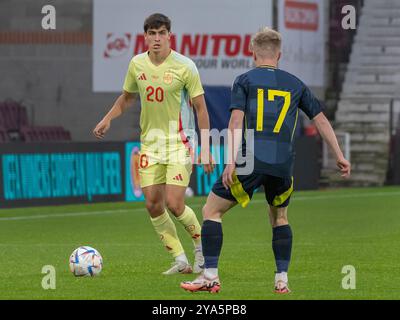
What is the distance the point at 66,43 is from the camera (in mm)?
31094

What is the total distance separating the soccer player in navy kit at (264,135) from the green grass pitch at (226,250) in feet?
1.63

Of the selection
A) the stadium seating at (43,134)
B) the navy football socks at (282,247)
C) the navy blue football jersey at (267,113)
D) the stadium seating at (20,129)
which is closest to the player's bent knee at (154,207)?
the navy football socks at (282,247)

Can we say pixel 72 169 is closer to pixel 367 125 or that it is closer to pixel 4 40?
pixel 4 40

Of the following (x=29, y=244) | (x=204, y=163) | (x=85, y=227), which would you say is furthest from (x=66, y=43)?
(x=204, y=163)

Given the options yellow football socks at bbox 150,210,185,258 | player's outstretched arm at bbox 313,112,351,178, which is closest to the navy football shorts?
player's outstretched arm at bbox 313,112,351,178

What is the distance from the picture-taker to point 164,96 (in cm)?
1198

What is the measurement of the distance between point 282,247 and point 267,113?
108 cm

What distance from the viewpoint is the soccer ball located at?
38.8 ft

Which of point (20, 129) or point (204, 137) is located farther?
point (20, 129)

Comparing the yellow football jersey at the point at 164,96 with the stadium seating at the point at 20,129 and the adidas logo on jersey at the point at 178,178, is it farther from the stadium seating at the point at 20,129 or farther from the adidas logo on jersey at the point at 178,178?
the stadium seating at the point at 20,129

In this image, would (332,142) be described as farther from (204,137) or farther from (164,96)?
(164,96)

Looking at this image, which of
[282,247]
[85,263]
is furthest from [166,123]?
[282,247]

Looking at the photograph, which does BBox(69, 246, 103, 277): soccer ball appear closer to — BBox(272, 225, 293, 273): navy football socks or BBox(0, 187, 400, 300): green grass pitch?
BBox(0, 187, 400, 300): green grass pitch

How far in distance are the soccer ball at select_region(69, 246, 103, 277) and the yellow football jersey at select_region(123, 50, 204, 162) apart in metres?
1.07
